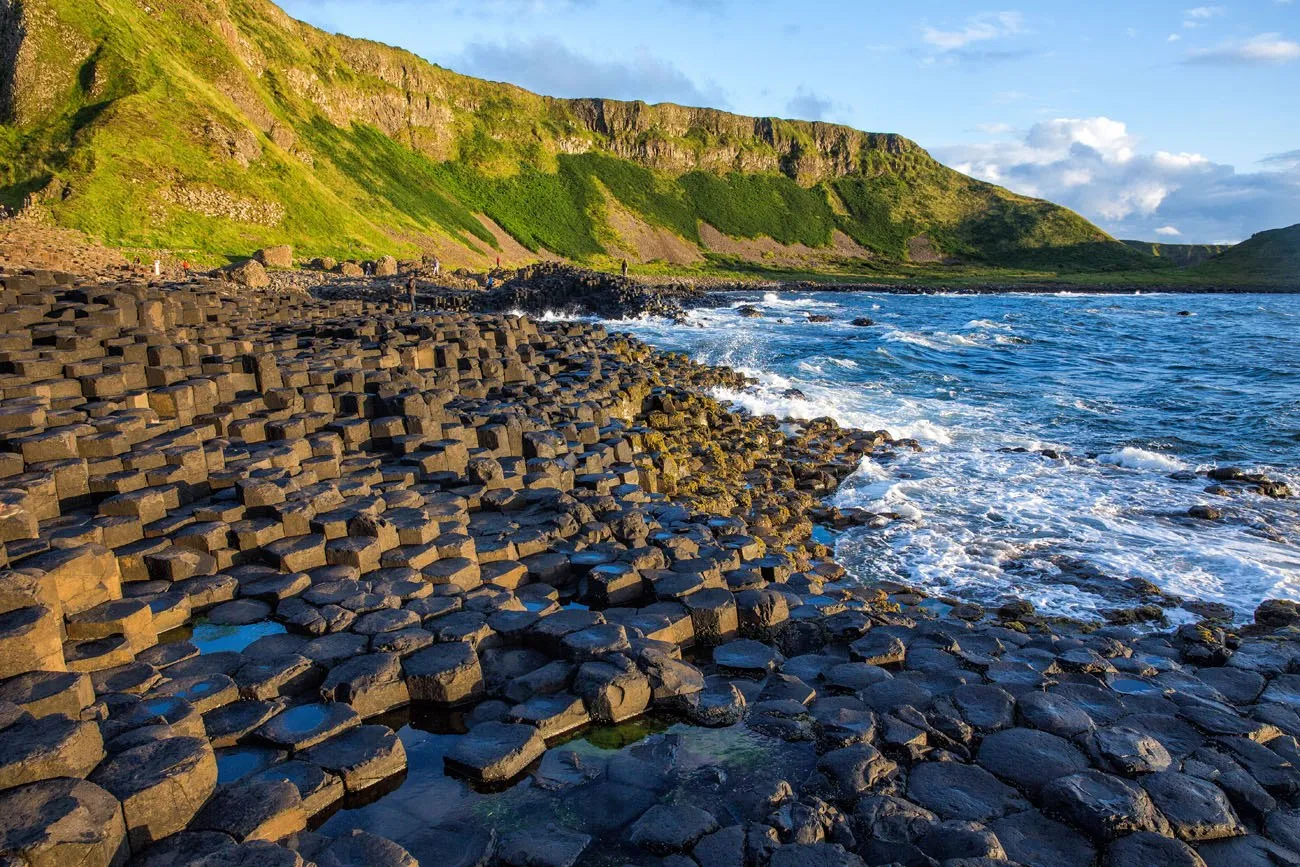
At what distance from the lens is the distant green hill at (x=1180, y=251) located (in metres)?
129

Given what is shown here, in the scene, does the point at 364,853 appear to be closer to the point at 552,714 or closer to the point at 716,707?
the point at 552,714

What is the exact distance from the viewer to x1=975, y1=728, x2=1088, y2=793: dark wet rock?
4.94m

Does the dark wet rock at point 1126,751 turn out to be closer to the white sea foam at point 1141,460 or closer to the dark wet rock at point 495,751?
the dark wet rock at point 495,751

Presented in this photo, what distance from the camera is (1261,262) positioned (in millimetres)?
114938

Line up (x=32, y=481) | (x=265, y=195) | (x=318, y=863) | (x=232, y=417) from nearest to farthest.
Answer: (x=318, y=863) < (x=32, y=481) < (x=232, y=417) < (x=265, y=195)

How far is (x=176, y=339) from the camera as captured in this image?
13242mm

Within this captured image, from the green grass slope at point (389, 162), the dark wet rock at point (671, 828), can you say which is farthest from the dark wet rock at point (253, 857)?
the green grass slope at point (389, 162)

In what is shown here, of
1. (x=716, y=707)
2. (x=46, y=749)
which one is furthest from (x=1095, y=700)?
(x=46, y=749)

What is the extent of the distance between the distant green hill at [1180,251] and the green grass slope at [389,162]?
922 cm

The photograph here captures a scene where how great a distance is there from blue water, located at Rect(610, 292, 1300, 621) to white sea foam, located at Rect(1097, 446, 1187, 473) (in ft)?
0.17

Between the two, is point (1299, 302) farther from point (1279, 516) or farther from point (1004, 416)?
point (1279, 516)

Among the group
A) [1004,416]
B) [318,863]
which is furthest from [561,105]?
[318,863]

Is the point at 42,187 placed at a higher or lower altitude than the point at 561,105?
lower

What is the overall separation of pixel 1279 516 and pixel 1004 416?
8704 millimetres
